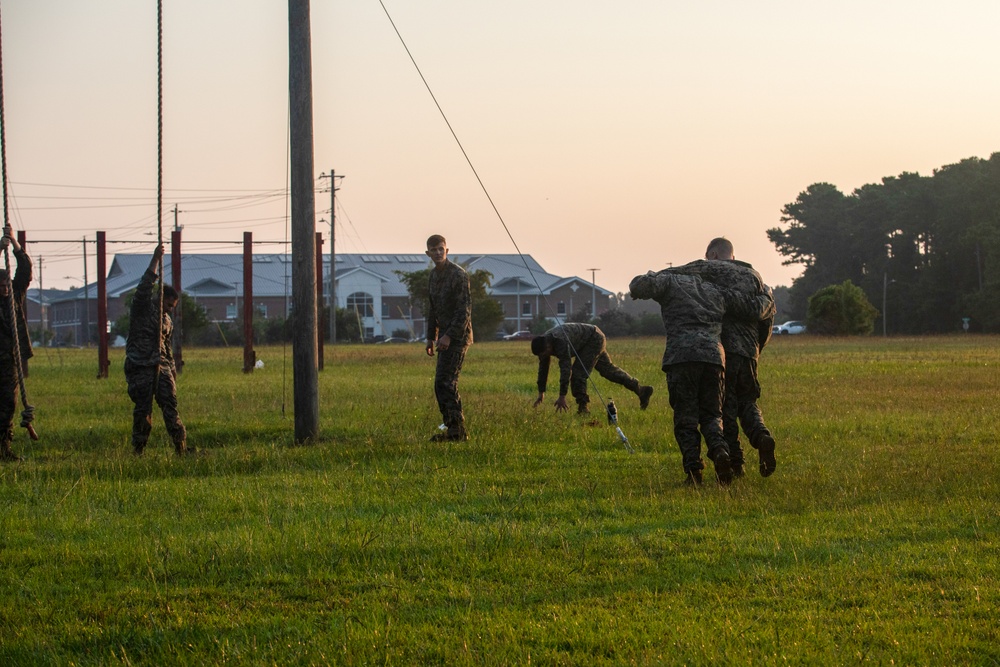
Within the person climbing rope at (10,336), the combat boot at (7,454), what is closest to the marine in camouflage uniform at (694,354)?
the person climbing rope at (10,336)

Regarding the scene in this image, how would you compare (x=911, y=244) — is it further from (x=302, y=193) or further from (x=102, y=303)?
(x=302, y=193)

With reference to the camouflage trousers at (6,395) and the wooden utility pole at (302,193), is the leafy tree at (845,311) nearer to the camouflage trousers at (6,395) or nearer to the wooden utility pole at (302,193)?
the wooden utility pole at (302,193)

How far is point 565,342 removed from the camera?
15.9 metres

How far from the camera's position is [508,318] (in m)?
112

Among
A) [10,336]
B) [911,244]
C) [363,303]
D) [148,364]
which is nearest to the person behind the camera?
[148,364]

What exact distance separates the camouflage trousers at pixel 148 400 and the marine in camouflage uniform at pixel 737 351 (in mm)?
5168

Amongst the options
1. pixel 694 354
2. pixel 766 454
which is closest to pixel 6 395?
pixel 694 354

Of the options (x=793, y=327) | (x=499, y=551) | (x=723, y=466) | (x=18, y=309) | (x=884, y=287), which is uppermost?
(x=884, y=287)

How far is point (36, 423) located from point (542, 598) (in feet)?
38.8

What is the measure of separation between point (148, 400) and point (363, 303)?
96116 millimetres

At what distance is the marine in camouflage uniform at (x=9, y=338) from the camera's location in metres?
11.9

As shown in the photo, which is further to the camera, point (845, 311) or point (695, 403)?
point (845, 311)

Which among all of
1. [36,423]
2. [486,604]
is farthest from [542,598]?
[36,423]

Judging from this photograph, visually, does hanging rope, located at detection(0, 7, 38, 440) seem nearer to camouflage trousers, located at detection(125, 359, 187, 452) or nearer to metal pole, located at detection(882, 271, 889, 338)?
camouflage trousers, located at detection(125, 359, 187, 452)
